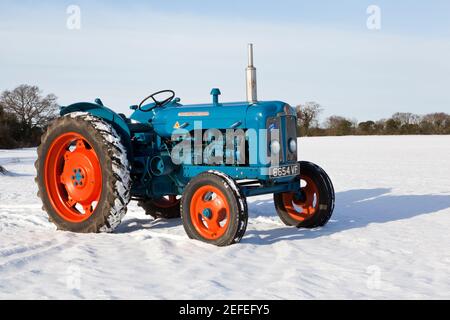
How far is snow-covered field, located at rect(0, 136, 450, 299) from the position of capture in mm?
3945

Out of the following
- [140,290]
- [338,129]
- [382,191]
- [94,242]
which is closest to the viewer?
[140,290]

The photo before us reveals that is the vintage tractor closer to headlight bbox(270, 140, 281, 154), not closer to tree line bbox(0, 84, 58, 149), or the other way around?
headlight bbox(270, 140, 281, 154)

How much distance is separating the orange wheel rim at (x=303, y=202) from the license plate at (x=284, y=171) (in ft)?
2.03

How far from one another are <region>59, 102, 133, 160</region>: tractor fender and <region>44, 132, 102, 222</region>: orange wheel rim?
0.38m

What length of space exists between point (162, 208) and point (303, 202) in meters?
1.98

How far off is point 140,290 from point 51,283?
0.72m

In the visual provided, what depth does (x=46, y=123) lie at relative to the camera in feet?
135

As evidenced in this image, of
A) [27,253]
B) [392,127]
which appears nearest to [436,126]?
[392,127]

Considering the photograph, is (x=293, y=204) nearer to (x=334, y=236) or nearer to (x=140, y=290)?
(x=334, y=236)

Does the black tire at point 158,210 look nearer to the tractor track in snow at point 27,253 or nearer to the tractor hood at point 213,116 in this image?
the tractor hood at point 213,116

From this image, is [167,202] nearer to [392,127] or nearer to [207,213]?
[207,213]

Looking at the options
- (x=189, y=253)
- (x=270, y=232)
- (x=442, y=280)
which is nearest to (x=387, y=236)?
(x=270, y=232)

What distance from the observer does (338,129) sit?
42.9 m

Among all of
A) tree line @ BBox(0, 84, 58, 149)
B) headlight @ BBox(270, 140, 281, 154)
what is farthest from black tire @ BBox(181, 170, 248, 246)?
tree line @ BBox(0, 84, 58, 149)
